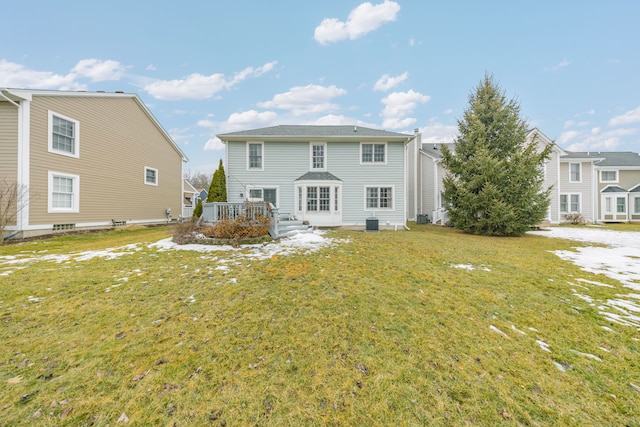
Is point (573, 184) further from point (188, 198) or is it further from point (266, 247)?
point (188, 198)

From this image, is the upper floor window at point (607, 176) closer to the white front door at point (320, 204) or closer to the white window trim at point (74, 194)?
the white front door at point (320, 204)

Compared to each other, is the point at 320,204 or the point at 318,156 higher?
the point at 318,156

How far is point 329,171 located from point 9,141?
46.2 feet

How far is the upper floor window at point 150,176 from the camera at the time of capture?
15.7 metres

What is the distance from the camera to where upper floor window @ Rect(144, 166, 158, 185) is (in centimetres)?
1571

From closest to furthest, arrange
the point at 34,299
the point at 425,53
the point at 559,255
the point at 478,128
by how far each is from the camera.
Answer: the point at 34,299, the point at 559,255, the point at 478,128, the point at 425,53

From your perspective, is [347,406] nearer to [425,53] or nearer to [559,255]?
[559,255]

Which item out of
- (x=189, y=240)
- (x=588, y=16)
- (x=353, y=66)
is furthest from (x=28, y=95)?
(x=588, y=16)

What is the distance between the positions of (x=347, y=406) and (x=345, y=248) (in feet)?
19.2

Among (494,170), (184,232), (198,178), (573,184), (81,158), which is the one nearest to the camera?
(184,232)

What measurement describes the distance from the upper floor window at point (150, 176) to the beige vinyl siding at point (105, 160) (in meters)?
0.28

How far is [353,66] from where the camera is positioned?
61.8 feet

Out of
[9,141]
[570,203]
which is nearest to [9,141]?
[9,141]

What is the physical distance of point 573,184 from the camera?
62.5 ft
